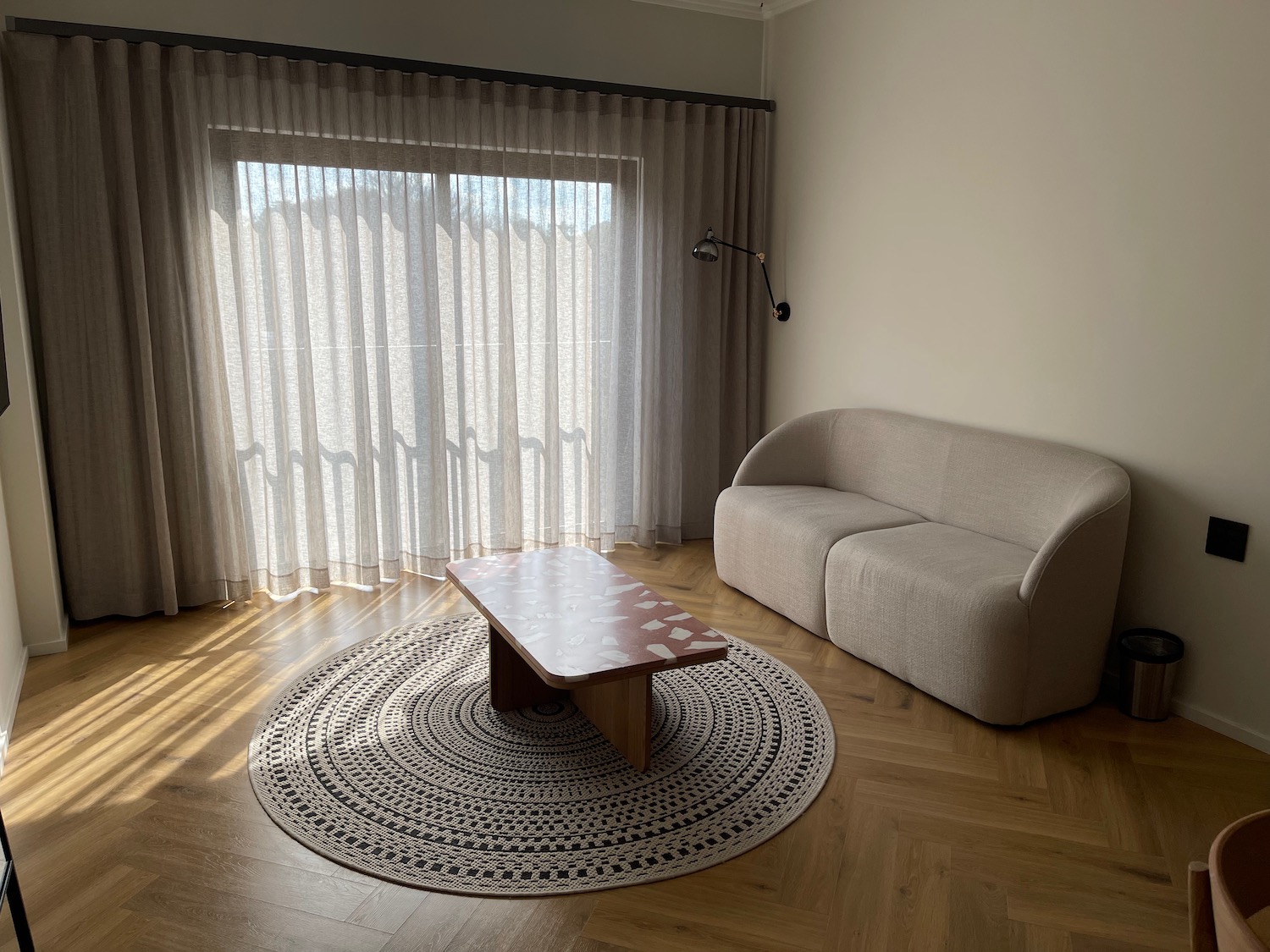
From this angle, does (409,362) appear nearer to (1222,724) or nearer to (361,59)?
(361,59)

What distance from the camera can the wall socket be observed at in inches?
112

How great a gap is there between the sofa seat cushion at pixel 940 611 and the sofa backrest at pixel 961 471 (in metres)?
0.10

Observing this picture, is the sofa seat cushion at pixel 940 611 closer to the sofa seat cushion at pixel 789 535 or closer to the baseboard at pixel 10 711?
the sofa seat cushion at pixel 789 535

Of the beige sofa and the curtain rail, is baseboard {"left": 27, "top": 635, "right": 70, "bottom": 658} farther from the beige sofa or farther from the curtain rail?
the beige sofa

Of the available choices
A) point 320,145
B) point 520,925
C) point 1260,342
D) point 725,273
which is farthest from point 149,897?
point 725,273

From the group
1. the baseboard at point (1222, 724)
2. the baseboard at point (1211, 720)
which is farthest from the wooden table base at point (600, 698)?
the baseboard at point (1222, 724)

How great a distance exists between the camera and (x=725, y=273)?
4738 millimetres

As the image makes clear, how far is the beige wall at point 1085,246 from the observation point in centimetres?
282

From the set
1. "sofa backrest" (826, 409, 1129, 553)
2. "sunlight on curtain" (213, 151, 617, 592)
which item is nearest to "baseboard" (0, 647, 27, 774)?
"sunlight on curtain" (213, 151, 617, 592)

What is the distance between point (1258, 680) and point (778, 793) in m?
1.55

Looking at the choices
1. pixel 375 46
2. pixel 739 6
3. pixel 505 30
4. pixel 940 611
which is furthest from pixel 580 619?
pixel 739 6

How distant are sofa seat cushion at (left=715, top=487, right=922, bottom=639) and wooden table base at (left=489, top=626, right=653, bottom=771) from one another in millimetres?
1104

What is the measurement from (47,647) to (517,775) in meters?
2.01

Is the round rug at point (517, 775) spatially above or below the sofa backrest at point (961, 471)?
below
